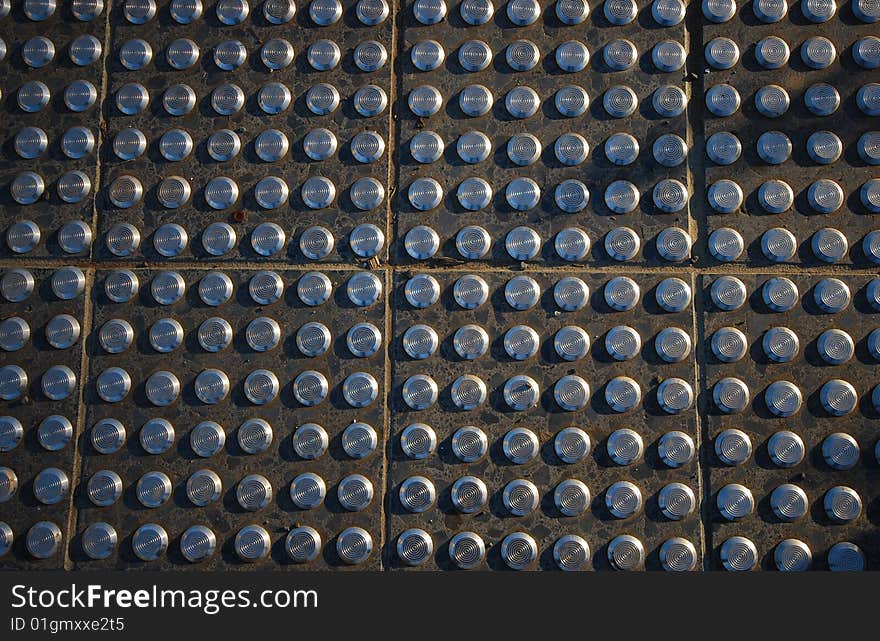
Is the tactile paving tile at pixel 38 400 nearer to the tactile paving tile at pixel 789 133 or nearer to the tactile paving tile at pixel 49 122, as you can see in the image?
the tactile paving tile at pixel 49 122

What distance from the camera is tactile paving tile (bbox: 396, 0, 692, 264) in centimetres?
253

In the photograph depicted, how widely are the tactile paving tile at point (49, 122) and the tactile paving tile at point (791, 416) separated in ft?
8.08

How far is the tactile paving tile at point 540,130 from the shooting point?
2.53 metres

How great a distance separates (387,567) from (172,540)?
0.79 m

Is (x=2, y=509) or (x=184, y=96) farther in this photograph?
(x=184, y=96)

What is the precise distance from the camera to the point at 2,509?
243cm

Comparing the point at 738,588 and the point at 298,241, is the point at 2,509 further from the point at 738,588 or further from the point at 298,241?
the point at 738,588

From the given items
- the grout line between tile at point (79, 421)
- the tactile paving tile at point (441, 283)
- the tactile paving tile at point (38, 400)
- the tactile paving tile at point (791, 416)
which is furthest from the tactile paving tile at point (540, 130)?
the tactile paving tile at point (38, 400)

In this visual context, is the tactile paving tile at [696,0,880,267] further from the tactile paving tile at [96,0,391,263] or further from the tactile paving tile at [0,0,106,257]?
the tactile paving tile at [0,0,106,257]

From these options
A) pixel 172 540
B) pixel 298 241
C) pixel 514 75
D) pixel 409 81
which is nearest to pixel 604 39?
pixel 514 75

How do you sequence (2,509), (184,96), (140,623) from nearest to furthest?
(140,623) → (2,509) → (184,96)

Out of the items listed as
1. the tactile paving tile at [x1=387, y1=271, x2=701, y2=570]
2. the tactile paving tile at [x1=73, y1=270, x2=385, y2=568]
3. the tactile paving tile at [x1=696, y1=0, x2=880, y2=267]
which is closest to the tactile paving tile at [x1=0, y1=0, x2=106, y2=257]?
the tactile paving tile at [x1=73, y1=270, x2=385, y2=568]

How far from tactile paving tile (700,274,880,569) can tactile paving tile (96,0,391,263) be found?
1.41m

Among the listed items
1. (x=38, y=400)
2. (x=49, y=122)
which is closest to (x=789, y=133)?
(x=49, y=122)
